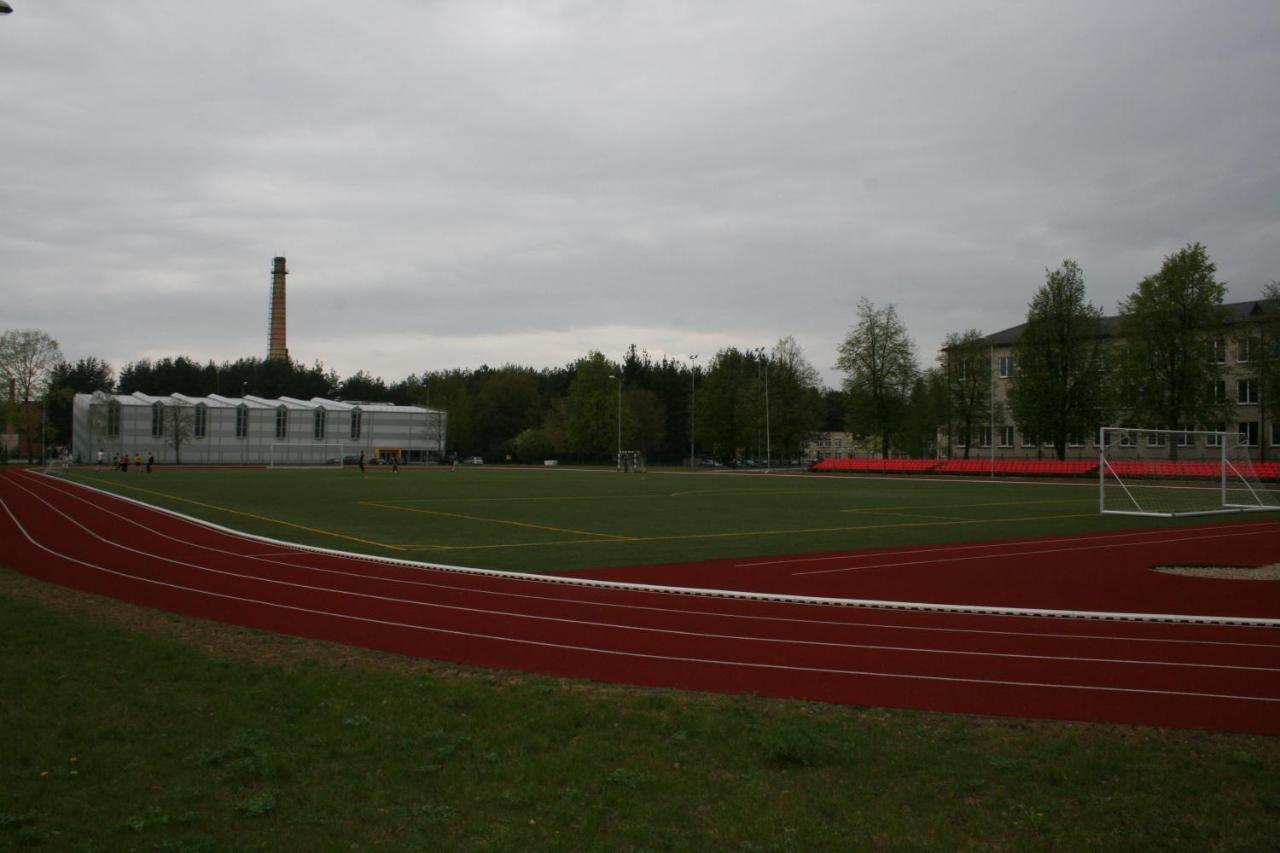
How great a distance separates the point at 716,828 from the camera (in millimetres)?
5277

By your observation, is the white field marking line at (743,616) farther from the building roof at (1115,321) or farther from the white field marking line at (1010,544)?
the building roof at (1115,321)

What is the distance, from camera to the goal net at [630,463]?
81688 mm

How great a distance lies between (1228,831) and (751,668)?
4.45 meters

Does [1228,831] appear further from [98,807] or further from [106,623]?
[106,623]

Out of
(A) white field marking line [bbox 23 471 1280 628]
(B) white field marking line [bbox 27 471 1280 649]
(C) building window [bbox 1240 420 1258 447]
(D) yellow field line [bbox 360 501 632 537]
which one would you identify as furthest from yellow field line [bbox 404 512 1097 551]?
(C) building window [bbox 1240 420 1258 447]

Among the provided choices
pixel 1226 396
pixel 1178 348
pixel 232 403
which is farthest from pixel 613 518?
pixel 232 403

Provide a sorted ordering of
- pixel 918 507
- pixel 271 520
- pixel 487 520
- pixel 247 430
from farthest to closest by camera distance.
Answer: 1. pixel 247 430
2. pixel 918 507
3. pixel 487 520
4. pixel 271 520

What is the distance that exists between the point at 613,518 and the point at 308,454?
87024mm

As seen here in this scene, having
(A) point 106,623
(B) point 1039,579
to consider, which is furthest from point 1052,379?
(A) point 106,623

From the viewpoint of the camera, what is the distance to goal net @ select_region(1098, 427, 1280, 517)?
3428 cm

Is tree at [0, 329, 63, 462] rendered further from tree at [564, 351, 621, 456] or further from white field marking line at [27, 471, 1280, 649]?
white field marking line at [27, 471, 1280, 649]

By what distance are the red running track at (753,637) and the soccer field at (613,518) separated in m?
3.63

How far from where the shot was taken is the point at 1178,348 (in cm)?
6134

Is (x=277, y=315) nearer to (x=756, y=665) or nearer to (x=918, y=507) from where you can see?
(x=918, y=507)
